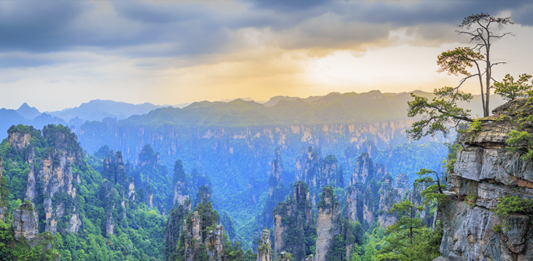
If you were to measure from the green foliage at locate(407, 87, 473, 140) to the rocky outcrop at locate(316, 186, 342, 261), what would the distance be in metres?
Answer: 34.0

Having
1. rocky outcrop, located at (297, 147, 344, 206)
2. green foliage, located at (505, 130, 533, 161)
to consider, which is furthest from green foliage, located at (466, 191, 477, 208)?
rocky outcrop, located at (297, 147, 344, 206)

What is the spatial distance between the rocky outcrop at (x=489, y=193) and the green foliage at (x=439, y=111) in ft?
6.25

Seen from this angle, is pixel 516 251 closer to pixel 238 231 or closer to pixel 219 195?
pixel 238 231

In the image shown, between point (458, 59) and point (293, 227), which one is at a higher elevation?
point (458, 59)

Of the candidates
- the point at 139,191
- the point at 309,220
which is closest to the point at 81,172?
the point at 139,191

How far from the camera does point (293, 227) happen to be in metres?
58.7

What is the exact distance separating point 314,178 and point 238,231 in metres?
33.1

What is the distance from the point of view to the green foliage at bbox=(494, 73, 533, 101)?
17094 millimetres

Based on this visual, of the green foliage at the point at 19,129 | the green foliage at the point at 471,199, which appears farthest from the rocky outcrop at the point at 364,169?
the green foliage at the point at 471,199

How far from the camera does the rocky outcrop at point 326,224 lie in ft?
167

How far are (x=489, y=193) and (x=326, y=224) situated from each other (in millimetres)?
38306

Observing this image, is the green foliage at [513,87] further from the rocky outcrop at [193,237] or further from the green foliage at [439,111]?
the rocky outcrop at [193,237]

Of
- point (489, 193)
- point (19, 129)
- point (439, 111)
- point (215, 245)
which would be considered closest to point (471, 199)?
point (489, 193)

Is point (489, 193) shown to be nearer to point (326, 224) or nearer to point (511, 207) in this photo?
point (511, 207)
